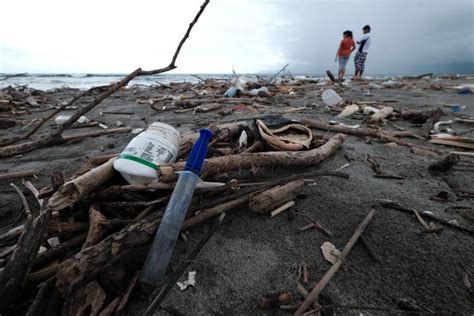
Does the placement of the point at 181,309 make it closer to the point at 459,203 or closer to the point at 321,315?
the point at 321,315

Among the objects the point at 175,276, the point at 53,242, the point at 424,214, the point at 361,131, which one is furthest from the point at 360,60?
the point at 53,242

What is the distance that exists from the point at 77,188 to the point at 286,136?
1.65 meters

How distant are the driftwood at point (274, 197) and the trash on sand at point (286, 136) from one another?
406mm

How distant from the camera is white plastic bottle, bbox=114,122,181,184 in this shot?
52.8 inches

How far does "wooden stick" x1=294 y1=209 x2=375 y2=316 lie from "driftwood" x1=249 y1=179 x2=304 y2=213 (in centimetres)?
41

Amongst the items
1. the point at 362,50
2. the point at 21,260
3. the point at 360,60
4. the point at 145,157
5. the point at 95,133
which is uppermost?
the point at 362,50

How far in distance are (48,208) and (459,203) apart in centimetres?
228

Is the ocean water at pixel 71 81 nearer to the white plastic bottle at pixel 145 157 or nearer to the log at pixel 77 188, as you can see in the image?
the white plastic bottle at pixel 145 157

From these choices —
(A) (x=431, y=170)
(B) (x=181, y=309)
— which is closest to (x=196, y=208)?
(B) (x=181, y=309)

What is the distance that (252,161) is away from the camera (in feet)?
5.51

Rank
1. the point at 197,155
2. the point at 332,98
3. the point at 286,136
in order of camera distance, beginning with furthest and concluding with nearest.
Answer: the point at 332,98 → the point at 286,136 → the point at 197,155

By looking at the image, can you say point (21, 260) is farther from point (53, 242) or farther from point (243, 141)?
point (243, 141)

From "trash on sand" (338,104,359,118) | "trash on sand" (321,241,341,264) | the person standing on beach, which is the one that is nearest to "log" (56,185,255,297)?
"trash on sand" (321,241,341,264)

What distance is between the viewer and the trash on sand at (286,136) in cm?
196
